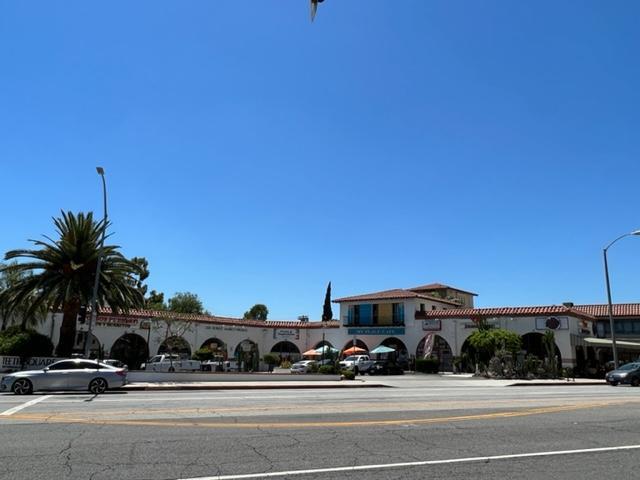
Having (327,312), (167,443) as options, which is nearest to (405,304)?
(327,312)

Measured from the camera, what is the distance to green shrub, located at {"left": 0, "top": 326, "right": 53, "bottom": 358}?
29203 mm

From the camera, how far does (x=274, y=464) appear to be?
7.57 metres

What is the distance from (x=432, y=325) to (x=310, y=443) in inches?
1724

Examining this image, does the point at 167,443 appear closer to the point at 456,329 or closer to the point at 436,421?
the point at 436,421

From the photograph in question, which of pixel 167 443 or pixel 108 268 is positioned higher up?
pixel 108 268

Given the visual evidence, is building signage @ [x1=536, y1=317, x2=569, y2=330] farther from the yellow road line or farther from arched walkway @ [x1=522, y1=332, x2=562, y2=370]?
the yellow road line

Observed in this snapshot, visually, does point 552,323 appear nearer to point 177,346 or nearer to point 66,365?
point 177,346

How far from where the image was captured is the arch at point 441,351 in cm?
5075

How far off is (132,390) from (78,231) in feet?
41.5

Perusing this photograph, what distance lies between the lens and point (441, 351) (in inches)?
2030

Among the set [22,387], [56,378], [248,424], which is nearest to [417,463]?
[248,424]

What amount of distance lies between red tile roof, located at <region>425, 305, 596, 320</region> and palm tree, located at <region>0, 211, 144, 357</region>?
29743 mm

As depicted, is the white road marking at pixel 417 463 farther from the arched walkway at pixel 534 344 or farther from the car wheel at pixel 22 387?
the arched walkway at pixel 534 344

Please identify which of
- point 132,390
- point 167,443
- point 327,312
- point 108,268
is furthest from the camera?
point 327,312
